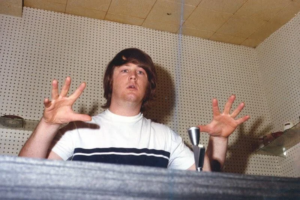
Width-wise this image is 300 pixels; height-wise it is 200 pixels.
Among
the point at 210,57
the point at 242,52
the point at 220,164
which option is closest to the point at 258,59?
the point at 242,52

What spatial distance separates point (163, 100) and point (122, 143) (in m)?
Result: 1.48

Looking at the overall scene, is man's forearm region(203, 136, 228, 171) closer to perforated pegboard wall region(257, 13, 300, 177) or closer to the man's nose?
the man's nose

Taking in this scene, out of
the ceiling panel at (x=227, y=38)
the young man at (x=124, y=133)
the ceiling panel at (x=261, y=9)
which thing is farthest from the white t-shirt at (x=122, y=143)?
the ceiling panel at (x=227, y=38)

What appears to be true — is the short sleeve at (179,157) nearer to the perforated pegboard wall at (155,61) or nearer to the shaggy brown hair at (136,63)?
the shaggy brown hair at (136,63)

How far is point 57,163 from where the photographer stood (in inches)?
24.8

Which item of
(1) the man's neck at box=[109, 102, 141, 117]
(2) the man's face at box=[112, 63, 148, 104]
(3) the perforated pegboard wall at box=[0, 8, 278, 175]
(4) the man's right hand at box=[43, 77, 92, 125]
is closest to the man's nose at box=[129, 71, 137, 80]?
(2) the man's face at box=[112, 63, 148, 104]

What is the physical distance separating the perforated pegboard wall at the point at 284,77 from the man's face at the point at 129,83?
1653mm

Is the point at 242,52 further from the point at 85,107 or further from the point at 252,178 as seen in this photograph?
the point at 252,178

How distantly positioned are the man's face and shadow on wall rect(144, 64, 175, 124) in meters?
1.00

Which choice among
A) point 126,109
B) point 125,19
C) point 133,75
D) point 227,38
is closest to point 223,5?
point 227,38

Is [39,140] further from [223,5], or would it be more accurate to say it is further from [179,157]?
[223,5]

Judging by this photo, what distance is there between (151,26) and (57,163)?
276 centimetres

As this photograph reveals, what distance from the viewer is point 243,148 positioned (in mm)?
3010

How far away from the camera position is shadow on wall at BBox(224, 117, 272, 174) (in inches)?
114
